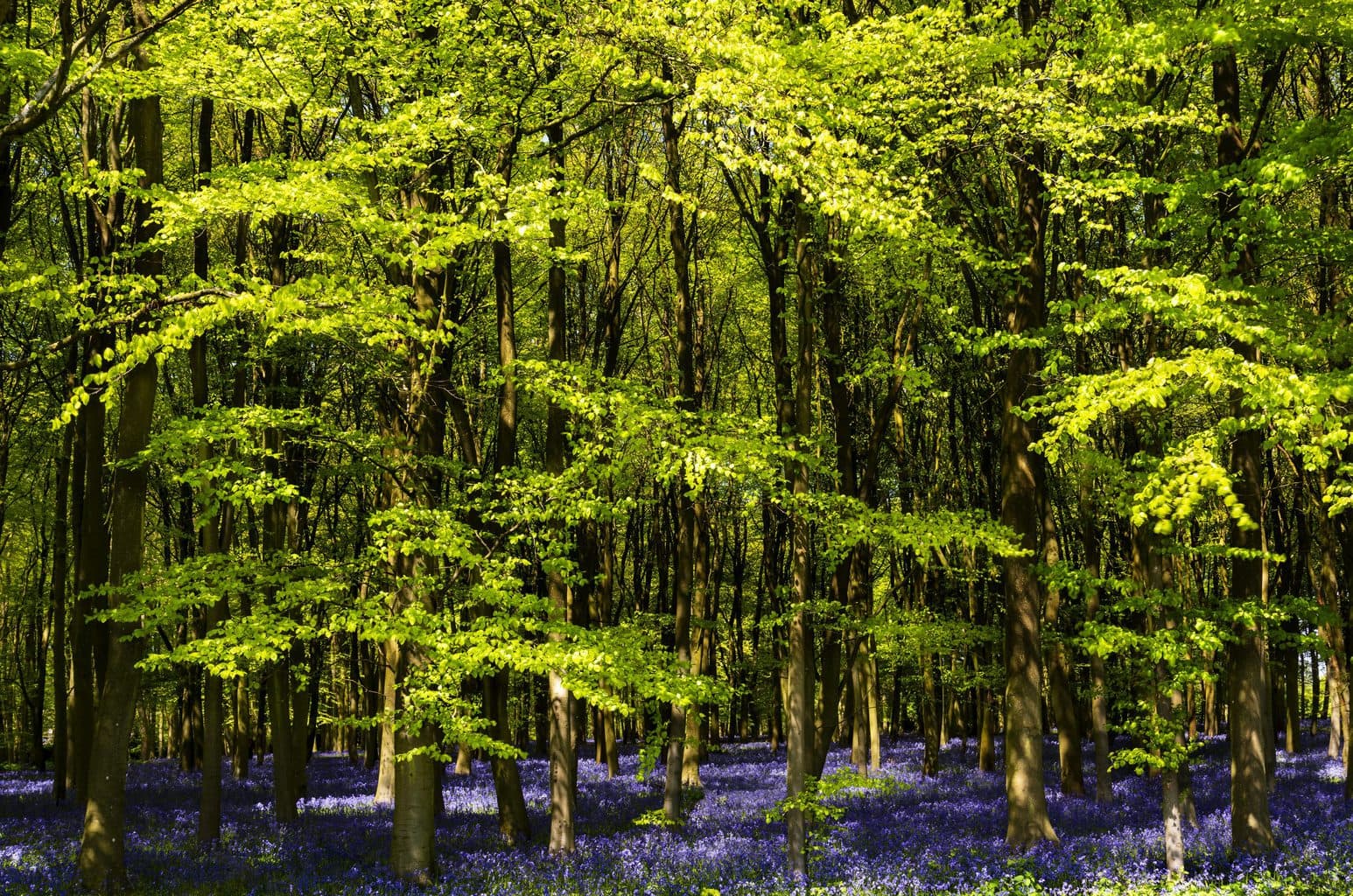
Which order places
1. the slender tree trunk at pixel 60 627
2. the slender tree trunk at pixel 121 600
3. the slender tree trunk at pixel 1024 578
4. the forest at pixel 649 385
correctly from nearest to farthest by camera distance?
the forest at pixel 649 385 < the slender tree trunk at pixel 121 600 < the slender tree trunk at pixel 1024 578 < the slender tree trunk at pixel 60 627

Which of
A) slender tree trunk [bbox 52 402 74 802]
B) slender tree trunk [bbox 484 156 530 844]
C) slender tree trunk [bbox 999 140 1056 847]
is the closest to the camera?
slender tree trunk [bbox 999 140 1056 847]

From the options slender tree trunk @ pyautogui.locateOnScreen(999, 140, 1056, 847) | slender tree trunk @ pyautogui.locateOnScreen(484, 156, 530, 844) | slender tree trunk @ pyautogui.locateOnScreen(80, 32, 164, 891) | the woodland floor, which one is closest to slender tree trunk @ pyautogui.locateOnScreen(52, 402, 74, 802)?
the woodland floor

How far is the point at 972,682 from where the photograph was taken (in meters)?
21.9

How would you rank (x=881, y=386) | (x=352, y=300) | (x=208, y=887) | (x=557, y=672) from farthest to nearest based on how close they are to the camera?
(x=881, y=386) → (x=208, y=887) → (x=557, y=672) → (x=352, y=300)

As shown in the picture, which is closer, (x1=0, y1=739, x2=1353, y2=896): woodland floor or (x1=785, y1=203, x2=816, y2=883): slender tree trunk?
(x1=0, y1=739, x2=1353, y2=896): woodland floor

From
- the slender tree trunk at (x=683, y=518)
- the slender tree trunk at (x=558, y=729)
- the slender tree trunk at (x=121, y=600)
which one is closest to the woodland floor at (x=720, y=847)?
the slender tree trunk at (x=558, y=729)

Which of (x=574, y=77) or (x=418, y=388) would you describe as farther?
(x=574, y=77)

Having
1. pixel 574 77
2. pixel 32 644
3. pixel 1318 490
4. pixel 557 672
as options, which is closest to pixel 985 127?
pixel 574 77

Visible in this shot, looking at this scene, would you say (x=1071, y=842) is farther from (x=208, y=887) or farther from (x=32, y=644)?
(x=32, y=644)

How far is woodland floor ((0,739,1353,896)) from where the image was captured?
1181cm

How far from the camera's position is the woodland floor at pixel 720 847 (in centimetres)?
1181

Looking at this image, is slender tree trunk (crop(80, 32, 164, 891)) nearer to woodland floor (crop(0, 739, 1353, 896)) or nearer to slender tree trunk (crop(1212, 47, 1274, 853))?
woodland floor (crop(0, 739, 1353, 896))

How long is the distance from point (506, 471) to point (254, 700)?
31909mm

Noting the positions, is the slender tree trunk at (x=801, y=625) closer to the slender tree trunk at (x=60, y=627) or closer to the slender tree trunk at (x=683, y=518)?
the slender tree trunk at (x=683, y=518)
